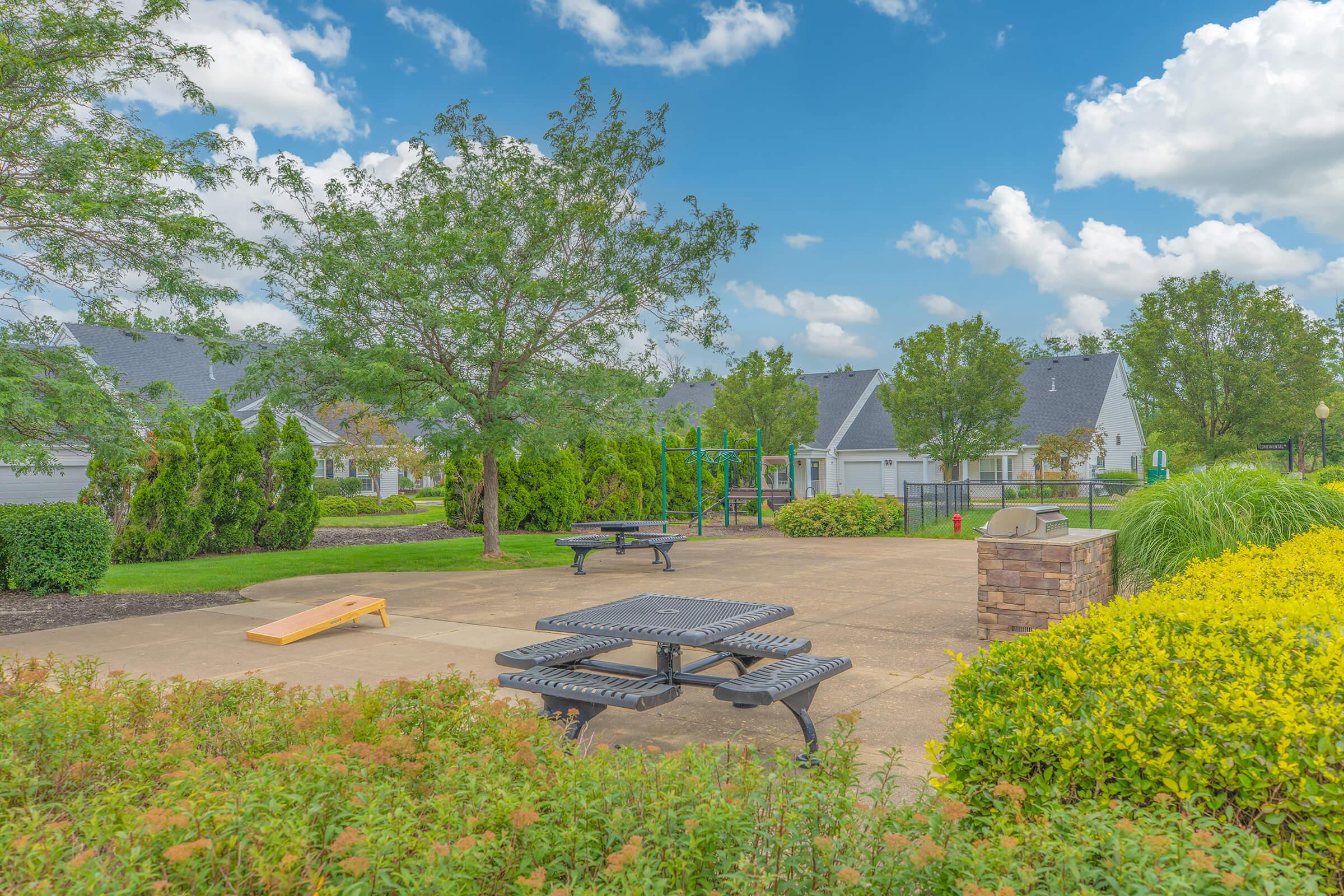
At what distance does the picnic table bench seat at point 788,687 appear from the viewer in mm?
3961

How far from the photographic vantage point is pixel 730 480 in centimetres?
2912

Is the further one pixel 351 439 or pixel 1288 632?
pixel 351 439

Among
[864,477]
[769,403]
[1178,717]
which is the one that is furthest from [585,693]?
[864,477]

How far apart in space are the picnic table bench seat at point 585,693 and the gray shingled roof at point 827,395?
31.4 metres

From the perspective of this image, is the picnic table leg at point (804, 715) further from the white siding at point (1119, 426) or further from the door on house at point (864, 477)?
the white siding at point (1119, 426)

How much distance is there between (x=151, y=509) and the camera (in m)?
14.6

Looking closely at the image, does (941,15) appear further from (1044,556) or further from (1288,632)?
(1288,632)

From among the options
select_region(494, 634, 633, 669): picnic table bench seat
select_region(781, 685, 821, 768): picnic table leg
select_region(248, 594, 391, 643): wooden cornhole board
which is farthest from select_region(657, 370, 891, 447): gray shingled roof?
select_region(781, 685, 821, 768): picnic table leg

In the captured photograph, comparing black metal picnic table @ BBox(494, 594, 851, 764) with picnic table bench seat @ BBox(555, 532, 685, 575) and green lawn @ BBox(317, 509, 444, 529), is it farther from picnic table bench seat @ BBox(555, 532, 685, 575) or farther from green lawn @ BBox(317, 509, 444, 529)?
green lawn @ BBox(317, 509, 444, 529)

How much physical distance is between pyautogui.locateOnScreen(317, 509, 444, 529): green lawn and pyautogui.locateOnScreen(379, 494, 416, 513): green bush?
1.44 metres

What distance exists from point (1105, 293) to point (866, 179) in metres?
29.6

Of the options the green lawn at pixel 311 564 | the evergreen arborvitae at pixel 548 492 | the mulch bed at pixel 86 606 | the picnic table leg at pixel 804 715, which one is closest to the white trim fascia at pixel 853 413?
the evergreen arborvitae at pixel 548 492

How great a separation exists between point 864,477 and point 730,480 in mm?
10238

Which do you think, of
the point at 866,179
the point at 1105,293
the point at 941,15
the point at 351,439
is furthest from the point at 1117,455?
the point at 351,439
